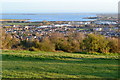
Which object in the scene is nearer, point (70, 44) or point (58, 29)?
point (70, 44)

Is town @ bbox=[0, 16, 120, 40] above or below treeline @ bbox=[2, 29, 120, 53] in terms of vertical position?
above

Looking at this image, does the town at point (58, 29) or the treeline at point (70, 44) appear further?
the town at point (58, 29)

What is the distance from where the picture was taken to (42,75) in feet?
20.9

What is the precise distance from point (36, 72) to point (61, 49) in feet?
46.3

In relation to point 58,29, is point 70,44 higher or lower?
lower

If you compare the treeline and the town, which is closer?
the treeline

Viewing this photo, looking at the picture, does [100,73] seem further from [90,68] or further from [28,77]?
[28,77]

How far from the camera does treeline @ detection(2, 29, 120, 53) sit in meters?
19.8

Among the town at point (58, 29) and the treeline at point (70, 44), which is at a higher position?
the town at point (58, 29)

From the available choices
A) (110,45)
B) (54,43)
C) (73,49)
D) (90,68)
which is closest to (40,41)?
(54,43)

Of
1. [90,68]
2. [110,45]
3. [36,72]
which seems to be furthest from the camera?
[110,45]

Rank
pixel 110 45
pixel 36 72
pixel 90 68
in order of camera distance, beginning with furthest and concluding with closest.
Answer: pixel 110 45 < pixel 90 68 < pixel 36 72

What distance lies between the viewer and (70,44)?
20.7 metres

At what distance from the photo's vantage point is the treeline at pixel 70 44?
1983cm
